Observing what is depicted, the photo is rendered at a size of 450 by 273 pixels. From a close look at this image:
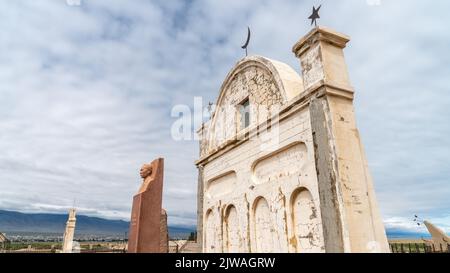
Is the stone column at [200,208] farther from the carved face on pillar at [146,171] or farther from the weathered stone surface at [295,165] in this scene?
the carved face on pillar at [146,171]

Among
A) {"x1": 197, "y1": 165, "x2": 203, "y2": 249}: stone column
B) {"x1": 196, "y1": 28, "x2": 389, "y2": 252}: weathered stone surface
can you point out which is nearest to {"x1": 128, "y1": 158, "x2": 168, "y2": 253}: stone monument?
{"x1": 196, "y1": 28, "x2": 389, "y2": 252}: weathered stone surface

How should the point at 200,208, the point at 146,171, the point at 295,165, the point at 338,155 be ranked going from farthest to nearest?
the point at 200,208 < the point at 146,171 < the point at 295,165 < the point at 338,155

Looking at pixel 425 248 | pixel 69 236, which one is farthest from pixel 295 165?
pixel 69 236

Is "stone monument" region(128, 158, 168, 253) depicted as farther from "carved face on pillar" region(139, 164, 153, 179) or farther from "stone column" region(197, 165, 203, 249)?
"stone column" region(197, 165, 203, 249)

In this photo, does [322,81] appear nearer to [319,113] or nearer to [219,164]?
[319,113]

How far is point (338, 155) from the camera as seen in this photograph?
5941 millimetres

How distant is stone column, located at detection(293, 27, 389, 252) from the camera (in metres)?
5.58

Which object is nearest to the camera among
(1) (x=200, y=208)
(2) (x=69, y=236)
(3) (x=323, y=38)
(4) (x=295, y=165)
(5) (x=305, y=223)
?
(5) (x=305, y=223)

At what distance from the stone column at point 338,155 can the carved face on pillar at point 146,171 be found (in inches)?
168

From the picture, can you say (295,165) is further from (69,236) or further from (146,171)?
(69,236)

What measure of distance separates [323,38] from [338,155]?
2.93 metres

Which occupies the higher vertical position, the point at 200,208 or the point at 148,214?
the point at 200,208

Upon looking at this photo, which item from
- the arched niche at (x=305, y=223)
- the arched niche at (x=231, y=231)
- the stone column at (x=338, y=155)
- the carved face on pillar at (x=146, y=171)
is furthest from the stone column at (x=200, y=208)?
the stone column at (x=338, y=155)

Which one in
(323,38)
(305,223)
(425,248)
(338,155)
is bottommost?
(425,248)
